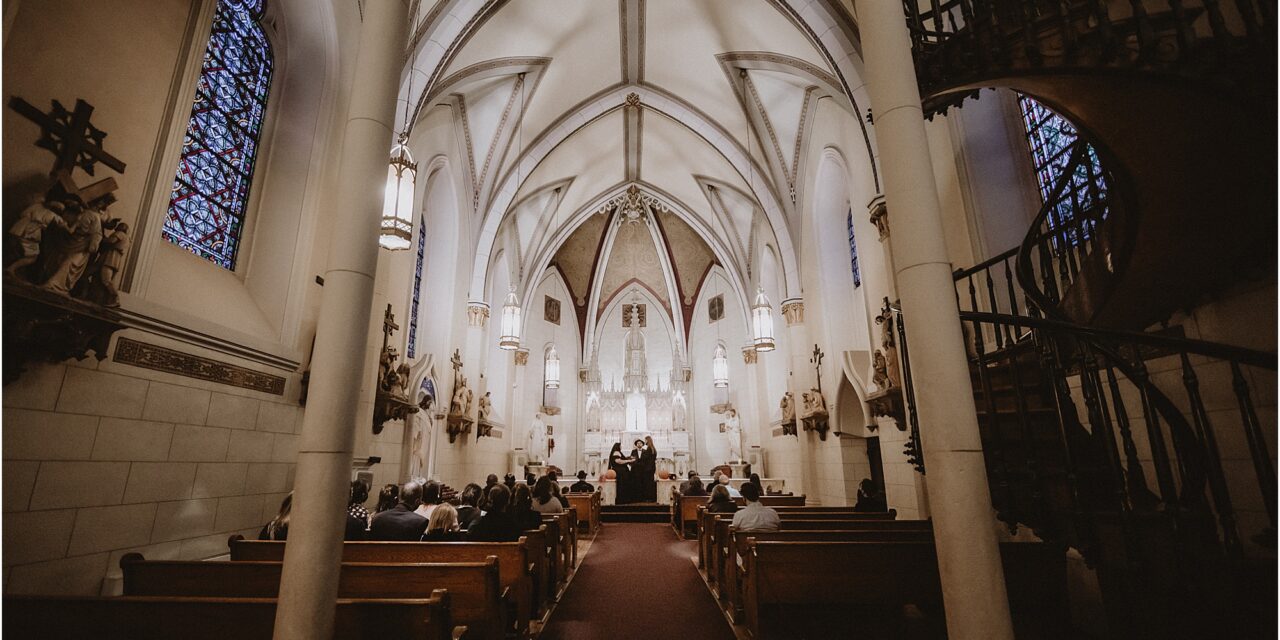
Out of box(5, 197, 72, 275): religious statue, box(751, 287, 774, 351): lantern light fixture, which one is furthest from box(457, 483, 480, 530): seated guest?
box(751, 287, 774, 351): lantern light fixture

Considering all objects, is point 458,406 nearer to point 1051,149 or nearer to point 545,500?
point 545,500

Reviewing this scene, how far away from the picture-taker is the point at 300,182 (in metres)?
6.74

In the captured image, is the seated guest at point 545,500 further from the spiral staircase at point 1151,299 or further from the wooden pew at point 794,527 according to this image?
the spiral staircase at point 1151,299

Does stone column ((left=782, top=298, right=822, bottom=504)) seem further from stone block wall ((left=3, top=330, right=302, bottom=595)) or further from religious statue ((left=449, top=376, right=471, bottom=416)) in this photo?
stone block wall ((left=3, top=330, right=302, bottom=595))

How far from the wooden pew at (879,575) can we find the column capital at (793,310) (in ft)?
32.1

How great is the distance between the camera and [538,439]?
18859 mm

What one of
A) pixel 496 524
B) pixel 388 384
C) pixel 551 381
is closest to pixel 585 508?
pixel 388 384

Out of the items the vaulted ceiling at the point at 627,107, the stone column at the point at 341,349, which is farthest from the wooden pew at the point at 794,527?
the vaulted ceiling at the point at 627,107

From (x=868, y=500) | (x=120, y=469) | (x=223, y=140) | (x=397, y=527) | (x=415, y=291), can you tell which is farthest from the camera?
(x=415, y=291)

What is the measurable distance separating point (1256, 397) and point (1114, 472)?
1.75m

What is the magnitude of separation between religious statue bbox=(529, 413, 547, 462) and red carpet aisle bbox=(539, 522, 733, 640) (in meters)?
10.5

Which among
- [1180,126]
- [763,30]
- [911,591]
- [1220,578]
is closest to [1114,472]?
[1220,578]

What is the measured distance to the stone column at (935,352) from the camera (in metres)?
2.62

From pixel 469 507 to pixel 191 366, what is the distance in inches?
110
